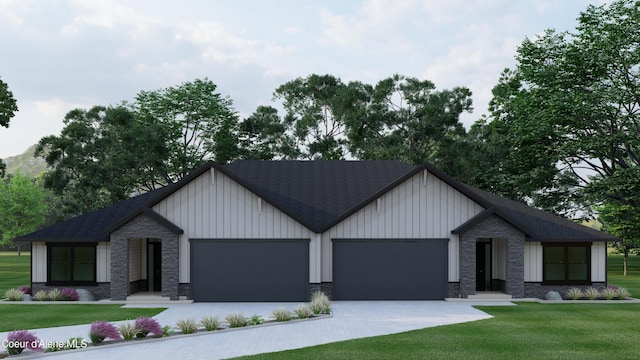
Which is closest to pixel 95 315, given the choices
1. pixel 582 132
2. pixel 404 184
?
pixel 404 184

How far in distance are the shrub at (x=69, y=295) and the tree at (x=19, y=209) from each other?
58937 millimetres

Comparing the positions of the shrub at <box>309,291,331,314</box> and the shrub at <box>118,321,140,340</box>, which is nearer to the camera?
the shrub at <box>118,321,140,340</box>

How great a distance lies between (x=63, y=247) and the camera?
2762 cm

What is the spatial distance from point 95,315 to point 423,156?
36.8m

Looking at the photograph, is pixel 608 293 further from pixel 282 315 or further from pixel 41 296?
pixel 41 296

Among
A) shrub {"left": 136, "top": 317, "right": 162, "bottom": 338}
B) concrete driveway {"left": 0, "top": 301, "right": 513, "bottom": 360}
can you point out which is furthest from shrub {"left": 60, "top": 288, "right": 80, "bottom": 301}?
shrub {"left": 136, "top": 317, "right": 162, "bottom": 338}

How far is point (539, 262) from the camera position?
27.5m

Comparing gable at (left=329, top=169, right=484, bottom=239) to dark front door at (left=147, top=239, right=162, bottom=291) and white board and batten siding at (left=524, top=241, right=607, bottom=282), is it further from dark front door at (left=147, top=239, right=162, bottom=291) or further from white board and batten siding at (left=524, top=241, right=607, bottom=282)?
dark front door at (left=147, top=239, right=162, bottom=291)

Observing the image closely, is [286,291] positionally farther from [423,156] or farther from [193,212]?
[423,156]

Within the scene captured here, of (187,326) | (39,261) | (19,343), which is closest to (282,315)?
(187,326)

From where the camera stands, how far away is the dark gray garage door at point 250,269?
2623 centimetres

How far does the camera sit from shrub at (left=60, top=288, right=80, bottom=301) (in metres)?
26.3

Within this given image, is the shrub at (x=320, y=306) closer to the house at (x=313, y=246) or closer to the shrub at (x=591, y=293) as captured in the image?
the house at (x=313, y=246)

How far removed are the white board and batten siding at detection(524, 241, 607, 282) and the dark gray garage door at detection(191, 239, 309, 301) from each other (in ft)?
32.8
